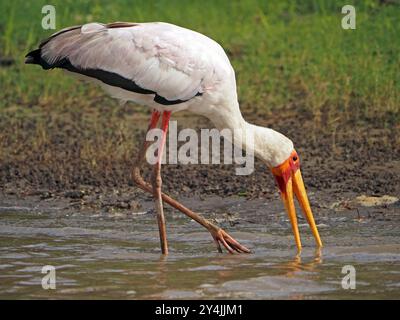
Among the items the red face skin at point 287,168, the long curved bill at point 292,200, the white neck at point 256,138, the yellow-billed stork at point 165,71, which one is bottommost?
the long curved bill at point 292,200

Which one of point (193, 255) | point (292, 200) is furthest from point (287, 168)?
point (193, 255)

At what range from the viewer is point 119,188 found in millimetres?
8094

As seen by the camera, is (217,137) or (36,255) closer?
(36,255)

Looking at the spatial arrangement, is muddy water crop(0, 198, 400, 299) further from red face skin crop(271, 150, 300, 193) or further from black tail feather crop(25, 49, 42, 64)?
black tail feather crop(25, 49, 42, 64)

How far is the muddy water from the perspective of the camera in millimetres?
5805

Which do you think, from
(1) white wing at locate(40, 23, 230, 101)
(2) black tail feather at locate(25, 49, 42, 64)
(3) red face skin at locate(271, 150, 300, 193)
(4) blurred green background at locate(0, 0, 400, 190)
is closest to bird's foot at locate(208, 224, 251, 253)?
(3) red face skin at locate(271, 150, 300, 193)

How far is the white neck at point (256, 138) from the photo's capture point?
6.73m

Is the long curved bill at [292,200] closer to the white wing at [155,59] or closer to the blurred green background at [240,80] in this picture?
the white wing at [155,59]

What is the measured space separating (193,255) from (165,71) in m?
1.06

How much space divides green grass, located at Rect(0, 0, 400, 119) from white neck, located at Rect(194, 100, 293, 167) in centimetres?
249

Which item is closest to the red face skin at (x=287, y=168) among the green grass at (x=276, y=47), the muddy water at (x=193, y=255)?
the muddy water at (x=193, y=255)
